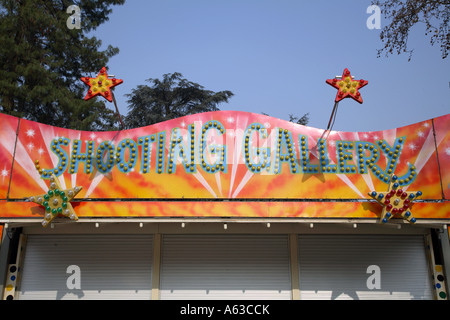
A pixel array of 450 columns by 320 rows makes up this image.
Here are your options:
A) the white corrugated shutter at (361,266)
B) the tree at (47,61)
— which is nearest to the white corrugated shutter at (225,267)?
the white corrugated shutter at (361,266)

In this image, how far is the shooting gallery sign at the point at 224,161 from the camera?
8969 mm

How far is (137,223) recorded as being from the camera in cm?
914

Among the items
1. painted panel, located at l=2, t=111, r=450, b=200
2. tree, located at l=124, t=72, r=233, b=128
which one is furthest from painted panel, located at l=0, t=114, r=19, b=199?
tree, located at l=124, t=72, r=233, b=128

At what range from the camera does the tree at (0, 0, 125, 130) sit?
1515cm

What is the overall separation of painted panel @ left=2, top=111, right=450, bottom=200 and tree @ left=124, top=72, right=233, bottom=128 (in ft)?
52.5

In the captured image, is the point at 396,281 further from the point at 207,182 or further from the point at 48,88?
the point at 48,88

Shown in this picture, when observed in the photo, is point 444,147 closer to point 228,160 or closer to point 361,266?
point 361,266

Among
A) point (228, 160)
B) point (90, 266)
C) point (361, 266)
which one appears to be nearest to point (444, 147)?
point (361, 266)

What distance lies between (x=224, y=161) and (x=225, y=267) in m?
2.43

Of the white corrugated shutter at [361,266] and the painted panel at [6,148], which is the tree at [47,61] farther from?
the white corrugated shutter at [361,266]

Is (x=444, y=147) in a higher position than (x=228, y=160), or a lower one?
higher

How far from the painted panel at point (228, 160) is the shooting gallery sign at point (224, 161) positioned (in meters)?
0.02

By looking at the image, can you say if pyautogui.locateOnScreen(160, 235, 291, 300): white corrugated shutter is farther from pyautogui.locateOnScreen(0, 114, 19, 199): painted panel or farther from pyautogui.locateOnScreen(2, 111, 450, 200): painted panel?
pyautogui.locateOnScreen(0, 114, 19, 199): painted panel

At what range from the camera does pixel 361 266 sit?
9.10 m
